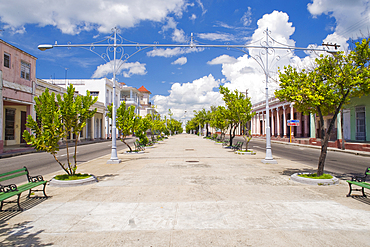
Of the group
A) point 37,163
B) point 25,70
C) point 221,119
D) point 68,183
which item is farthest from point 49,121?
point 25,70

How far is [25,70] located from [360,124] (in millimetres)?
40863

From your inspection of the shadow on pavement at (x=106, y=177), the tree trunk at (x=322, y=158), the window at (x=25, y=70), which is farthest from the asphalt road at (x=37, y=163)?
the tree trunk at (x=322, y=158)

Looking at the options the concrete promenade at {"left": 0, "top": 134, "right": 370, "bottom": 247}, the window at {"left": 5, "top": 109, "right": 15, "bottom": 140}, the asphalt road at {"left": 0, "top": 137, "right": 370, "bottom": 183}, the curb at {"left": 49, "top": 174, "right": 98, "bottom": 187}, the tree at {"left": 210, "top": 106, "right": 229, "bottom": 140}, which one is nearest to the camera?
the concrete promenade at {"left": 0, "top": 134, "right": 370, "bottom": 247}

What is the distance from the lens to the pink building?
24.9m

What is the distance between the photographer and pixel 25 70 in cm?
2850

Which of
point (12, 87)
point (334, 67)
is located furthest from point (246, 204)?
point (12, 87)

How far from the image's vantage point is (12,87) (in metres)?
25.8

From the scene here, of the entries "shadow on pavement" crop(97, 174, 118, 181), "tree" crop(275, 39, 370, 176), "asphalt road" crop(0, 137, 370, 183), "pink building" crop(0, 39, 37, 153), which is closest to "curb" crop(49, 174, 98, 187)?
"shadow on pavement" crop(97, 174, 118, 181)

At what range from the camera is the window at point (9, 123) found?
30411 mm

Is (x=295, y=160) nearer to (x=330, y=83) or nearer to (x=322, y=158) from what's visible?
(x=322, y=158)

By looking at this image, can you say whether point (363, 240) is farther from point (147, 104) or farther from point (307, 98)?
point (147, 104)

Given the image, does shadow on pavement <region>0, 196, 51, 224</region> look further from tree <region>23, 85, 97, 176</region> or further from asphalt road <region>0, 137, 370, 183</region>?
asphalt road <region>0, 137, 370, 183</region>

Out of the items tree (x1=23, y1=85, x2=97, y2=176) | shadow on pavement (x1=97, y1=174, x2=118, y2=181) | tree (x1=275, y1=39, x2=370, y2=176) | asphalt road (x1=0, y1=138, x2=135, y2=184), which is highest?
tree (x1=275, y1=39, x2=370, y2=176)

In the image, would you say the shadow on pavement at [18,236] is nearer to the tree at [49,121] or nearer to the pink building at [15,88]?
the tree at [49,121]
